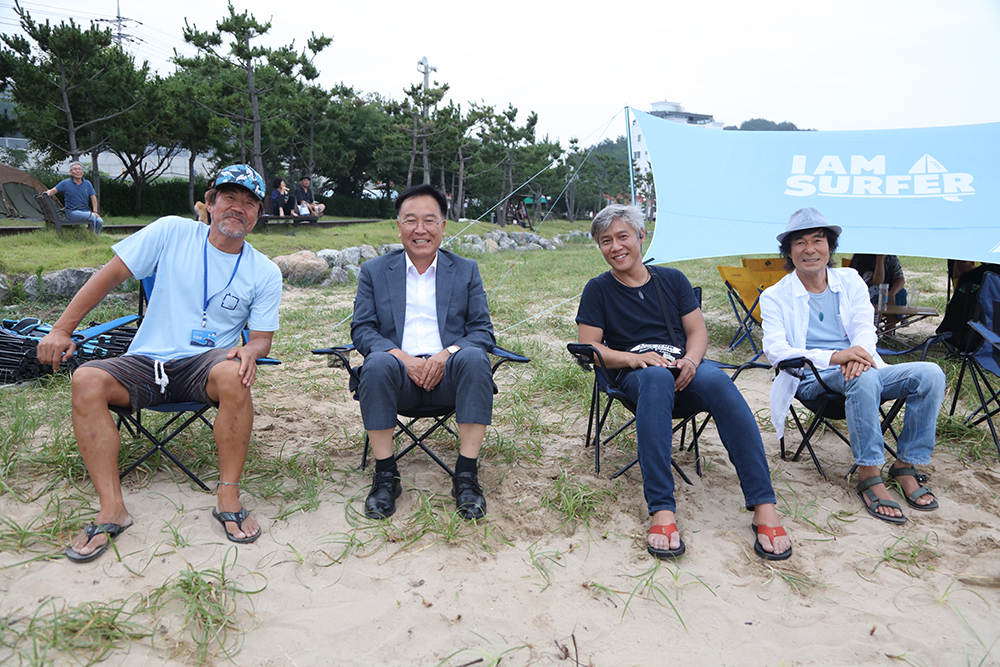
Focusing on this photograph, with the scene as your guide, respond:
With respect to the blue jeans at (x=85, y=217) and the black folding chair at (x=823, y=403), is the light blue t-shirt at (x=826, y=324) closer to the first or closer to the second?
the black folding chair at (x=823, y=403)

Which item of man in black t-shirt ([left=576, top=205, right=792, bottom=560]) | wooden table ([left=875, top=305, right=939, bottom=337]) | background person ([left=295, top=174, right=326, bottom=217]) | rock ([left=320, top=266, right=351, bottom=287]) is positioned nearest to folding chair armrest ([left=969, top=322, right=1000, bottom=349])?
man in black t-shirt ([left=576, top=205, right=792, bottom=560])

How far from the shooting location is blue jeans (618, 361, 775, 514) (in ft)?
6.95

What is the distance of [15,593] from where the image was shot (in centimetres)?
172

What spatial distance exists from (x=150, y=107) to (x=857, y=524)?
20.8 m

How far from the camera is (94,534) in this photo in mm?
1928

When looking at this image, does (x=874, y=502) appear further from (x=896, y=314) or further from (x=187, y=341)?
(x=896, y=314)

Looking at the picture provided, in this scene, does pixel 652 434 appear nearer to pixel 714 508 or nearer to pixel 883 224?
pixel 714 508

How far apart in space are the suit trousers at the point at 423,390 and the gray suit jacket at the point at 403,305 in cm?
18

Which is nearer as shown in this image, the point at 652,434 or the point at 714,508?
the point at 652,434

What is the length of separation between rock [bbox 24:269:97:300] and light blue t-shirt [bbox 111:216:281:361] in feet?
13.9

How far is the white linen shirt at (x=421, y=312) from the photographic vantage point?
253 cm

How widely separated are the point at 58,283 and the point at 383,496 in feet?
16.8

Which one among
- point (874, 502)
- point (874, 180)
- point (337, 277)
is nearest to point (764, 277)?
point (874, 180)

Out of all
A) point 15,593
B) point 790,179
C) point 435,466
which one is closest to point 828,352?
point 435,466
